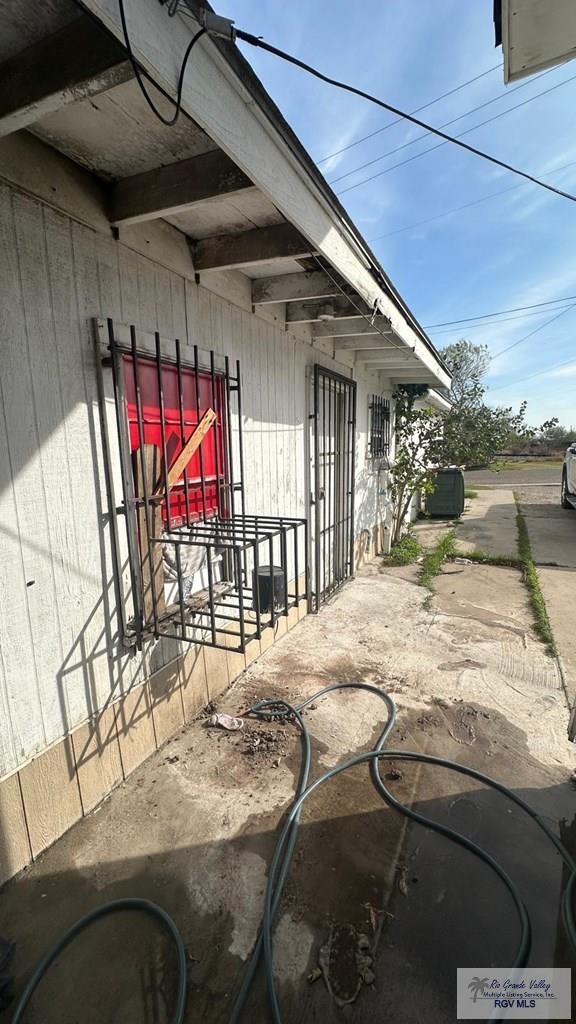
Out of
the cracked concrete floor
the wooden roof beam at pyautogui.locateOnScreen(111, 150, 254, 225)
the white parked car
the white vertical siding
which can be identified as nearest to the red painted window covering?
the white vertical siding

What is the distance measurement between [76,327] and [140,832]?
2156 mm

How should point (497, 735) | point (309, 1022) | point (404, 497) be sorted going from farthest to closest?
point (404, 497) < point (497, 735) < point (309, 1022)

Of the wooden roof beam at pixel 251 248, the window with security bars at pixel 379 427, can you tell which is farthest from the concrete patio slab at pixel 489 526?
the wooden roof beam at pixel 251 248

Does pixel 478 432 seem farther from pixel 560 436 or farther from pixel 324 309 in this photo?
pixel 560 436

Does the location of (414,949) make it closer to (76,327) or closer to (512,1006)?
(512,1006)

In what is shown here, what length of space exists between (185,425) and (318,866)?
2.11m

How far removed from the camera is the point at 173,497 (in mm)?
2311

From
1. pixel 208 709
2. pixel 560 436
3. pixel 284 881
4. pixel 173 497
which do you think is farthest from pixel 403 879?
pixel 560 436

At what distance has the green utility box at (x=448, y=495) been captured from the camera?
29.3ft

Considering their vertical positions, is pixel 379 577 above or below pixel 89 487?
below

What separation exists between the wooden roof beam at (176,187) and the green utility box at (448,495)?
8.05 metres

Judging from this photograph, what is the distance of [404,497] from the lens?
7.54 metres

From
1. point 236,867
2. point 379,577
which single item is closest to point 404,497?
point 379,577

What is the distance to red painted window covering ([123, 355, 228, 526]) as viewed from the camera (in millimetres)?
2014
